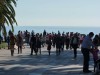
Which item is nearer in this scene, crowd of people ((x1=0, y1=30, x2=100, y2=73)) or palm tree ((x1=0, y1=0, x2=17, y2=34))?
crowd of people ((x1=0, y1=30, x2=100, y2=73))

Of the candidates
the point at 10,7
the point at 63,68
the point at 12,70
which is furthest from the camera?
the point at 10,7

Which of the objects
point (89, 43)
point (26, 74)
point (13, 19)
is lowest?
point (26, 74)

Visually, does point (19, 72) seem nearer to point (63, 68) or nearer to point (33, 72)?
point (33, 72)

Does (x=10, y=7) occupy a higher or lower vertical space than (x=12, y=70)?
higher

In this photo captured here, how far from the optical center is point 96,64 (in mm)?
19859

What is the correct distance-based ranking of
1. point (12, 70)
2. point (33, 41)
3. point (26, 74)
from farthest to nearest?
point (33, 41) → point (12, 70) → point (26, 74)

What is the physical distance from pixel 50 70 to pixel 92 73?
2.33m

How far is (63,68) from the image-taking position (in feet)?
74.0

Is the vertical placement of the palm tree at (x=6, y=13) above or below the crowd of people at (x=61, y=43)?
above

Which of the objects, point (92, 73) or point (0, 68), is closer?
point (92, 73)

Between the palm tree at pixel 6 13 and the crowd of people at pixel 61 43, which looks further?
the palm tree at pixel 6 13

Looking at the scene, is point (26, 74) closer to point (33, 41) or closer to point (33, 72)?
point (33, 72)

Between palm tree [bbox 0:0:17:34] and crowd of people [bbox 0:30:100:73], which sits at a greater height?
palm tree [bbox 0:0:17:34]

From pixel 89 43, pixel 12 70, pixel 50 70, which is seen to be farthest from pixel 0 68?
pixel 89 43
